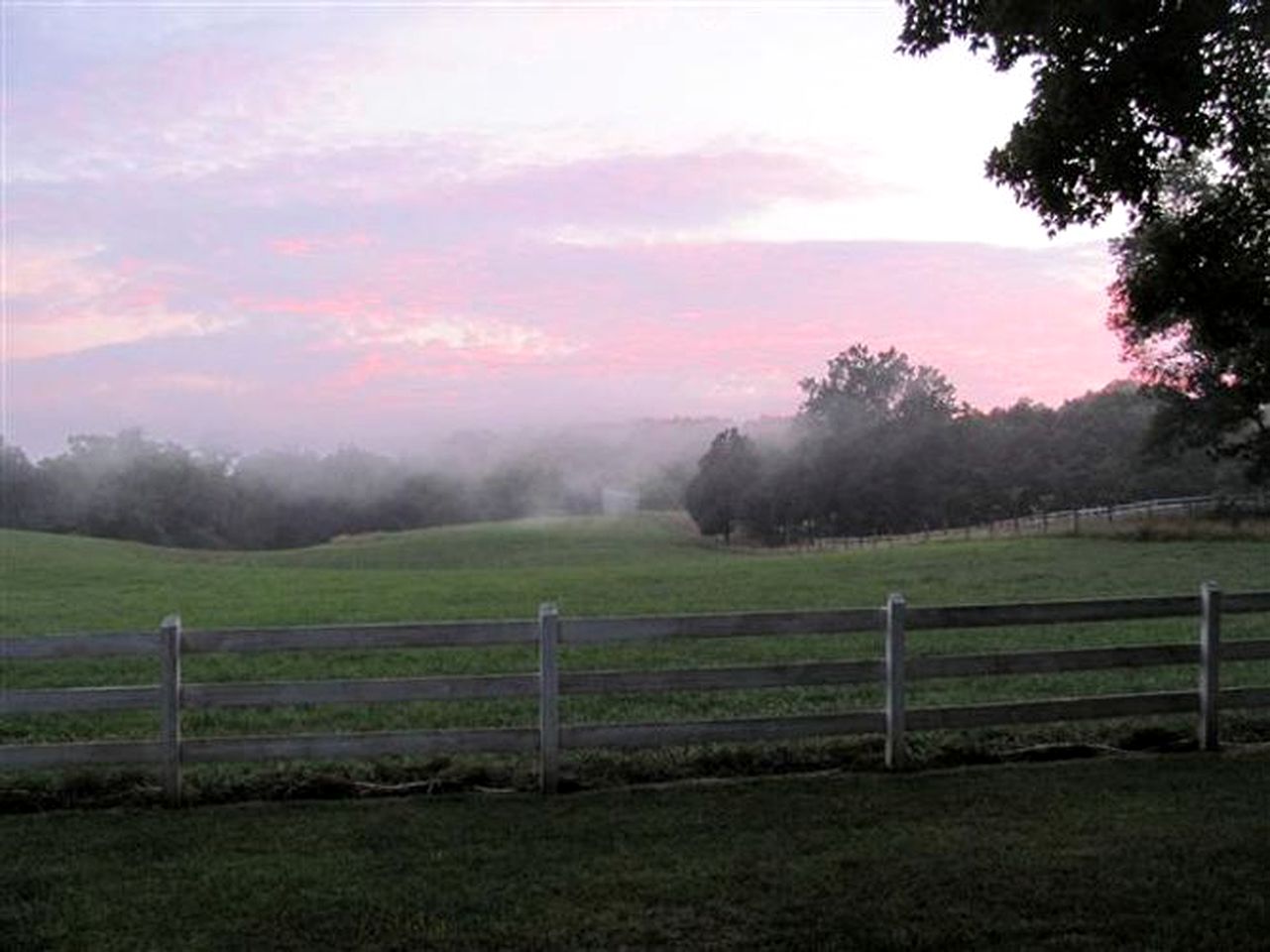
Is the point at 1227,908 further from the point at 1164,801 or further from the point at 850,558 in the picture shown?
the point at 850,558

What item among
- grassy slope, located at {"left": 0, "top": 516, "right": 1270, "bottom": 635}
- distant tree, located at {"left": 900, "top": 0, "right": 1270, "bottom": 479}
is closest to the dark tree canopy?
distant tree, located at {"left": 900, "top": 0, "right": 1270, "bottom": 479}

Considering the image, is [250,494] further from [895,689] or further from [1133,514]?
[895,689]

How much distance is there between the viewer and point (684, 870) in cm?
676

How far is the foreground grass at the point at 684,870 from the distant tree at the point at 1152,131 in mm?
3791

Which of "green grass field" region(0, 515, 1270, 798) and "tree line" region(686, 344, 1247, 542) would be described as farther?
"tree line" region(686, 344, 1247, 542)

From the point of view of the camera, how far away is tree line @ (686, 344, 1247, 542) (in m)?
111

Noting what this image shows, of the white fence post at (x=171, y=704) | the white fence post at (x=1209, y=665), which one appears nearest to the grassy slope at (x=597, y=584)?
the white fence post at (x=1209, y=665)

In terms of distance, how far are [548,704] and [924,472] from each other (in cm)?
11179

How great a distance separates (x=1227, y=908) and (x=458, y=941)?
3.70 meters

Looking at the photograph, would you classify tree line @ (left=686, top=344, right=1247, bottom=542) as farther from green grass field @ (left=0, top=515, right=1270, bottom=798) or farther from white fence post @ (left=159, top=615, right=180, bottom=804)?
white fence post @ (left=159, top=615, right=180, bottom=804)

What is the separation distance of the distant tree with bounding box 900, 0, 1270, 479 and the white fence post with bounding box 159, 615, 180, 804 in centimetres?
657

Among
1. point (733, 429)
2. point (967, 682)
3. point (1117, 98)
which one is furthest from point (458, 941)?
point (733, 429)

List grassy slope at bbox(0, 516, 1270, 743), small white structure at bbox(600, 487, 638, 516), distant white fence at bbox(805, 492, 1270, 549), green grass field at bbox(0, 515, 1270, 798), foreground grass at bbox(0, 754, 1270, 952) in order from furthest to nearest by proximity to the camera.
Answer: small white structure at bbox(600, 487, 638, 516)
distant white fence at bbox(805, 492, 1270, 549)
grassy slope at bbox(0, 516, 1270, 743)
green grass field at bbox(0, 515, 1270, 798)
foreground grass at bbox(0, 754, 1270, 952)

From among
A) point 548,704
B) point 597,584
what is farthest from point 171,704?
point 597,584
